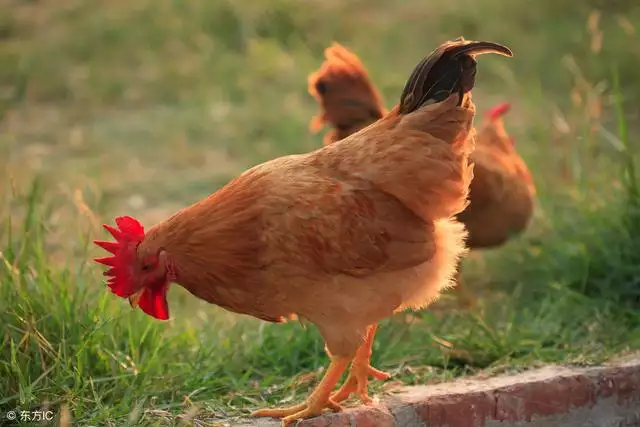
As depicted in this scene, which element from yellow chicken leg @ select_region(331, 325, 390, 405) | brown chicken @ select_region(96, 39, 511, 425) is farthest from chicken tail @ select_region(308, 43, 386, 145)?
yellow chicken leg @ select_region(331, 325, 390, 405)

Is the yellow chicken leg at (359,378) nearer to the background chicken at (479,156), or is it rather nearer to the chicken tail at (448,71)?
the chicken tail at (448,71)

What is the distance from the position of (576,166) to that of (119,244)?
3.76m

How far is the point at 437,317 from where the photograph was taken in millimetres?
5230

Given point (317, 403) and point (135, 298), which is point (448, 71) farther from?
point (135, 298)

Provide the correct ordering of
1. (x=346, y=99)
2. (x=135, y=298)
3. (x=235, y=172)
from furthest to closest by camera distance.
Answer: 1. (x=235, y=172)
2. (x=346, y=99)
3. (x=135, y=298)

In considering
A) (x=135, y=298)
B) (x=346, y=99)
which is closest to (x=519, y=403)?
(x=135, y=298)

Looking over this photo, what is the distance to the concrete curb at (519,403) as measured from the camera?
145 inches

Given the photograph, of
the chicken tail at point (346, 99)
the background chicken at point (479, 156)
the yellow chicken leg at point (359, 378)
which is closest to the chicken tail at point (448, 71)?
the yellow chicken leg at point (359, 378)

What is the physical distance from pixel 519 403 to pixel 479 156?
5.98 feet

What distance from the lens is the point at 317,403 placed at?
360 cm

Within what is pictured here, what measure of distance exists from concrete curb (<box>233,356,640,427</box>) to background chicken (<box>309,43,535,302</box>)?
4.40 ft

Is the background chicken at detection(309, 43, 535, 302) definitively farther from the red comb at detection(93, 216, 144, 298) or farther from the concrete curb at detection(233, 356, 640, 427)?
the red comb at detection(93, 216, 144, 298)

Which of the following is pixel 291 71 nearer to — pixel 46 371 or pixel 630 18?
pixel 630 18

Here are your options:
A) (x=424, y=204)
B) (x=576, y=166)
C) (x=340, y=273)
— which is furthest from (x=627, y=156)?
(x=340, y=273)
